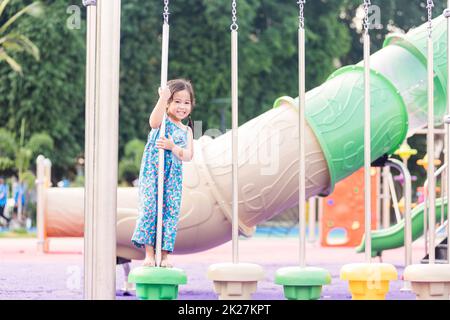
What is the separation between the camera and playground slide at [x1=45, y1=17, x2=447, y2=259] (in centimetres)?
565

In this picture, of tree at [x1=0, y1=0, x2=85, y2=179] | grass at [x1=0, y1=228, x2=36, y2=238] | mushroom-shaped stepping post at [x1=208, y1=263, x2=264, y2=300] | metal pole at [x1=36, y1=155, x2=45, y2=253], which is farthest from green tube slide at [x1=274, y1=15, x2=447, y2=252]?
tree at [x1=0, y1=0, x2=85, y2=179]

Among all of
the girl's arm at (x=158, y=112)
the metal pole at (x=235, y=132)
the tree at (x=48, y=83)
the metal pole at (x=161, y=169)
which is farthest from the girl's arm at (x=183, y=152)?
the tree at (x=48, y=83)

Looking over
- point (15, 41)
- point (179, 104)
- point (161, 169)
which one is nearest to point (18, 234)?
point (15, 41)

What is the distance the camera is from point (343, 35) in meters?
24.5

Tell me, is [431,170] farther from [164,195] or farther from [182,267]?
[182,267]

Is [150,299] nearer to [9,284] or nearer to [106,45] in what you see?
[106,45]

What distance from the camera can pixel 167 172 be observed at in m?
4.32

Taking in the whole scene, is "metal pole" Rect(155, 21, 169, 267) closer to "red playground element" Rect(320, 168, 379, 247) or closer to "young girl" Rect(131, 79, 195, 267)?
"young girl" Rect(131, 79, 195, 267)

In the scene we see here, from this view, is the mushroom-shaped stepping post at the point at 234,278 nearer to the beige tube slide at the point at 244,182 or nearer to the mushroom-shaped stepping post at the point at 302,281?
the mushroom-shaped stepping post at the point at 302,281

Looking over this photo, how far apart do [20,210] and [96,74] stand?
630 inches

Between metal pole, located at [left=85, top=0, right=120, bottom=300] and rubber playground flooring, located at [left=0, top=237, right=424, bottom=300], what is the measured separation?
1.32 m

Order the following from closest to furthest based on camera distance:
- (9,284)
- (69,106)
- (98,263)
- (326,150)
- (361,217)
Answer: (98,263), (326,150), (9,284), (361,217), (69,106)

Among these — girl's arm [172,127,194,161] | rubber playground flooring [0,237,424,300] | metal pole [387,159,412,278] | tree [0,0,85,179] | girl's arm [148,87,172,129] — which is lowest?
rubber playground flooring [0,237,424,300]

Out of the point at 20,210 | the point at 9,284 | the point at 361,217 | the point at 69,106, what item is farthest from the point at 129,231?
the point at 69,106
